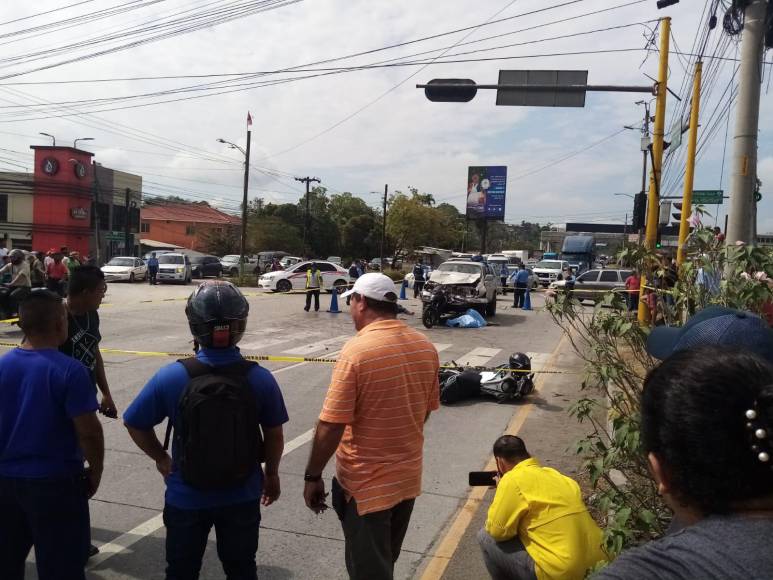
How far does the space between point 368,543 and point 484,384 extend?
6.23 metres

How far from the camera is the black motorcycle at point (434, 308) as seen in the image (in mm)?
17469

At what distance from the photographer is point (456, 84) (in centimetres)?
1146

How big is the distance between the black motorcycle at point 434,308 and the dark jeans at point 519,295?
7652 millimetres

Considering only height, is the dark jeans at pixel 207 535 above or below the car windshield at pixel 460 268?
below

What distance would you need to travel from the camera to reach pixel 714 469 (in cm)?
115

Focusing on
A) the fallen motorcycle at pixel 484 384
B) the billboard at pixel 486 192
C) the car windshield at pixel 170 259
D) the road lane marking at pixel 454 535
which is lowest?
the road lane marking at pixel 454 535

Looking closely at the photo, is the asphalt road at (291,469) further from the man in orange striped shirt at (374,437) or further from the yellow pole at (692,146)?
the yellow pole at (692,146)

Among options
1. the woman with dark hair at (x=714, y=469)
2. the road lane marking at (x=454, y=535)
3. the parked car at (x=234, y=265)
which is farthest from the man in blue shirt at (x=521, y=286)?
the woman with dark hair at (x=714, y=469)

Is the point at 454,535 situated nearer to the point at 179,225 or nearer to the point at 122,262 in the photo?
the point at 122,262

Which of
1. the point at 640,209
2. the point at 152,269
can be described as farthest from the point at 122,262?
the point at 640,209

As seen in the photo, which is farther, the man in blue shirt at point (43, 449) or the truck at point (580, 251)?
the truck at point (580, 251)

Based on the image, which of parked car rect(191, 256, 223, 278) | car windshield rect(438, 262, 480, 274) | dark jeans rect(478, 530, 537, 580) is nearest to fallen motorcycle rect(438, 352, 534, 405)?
dark jeans rect(478, 530, 537, 580)

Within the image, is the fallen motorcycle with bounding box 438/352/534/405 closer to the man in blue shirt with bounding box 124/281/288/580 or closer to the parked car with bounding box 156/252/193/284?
the man in blue shirt with bounding box 124/281/288/580

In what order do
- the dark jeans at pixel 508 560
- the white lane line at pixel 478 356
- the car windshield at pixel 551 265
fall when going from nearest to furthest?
the dark jeans at pixel 508 560 → the white lane line at pixel 478 356 → the car windshield at pixel 551 265
